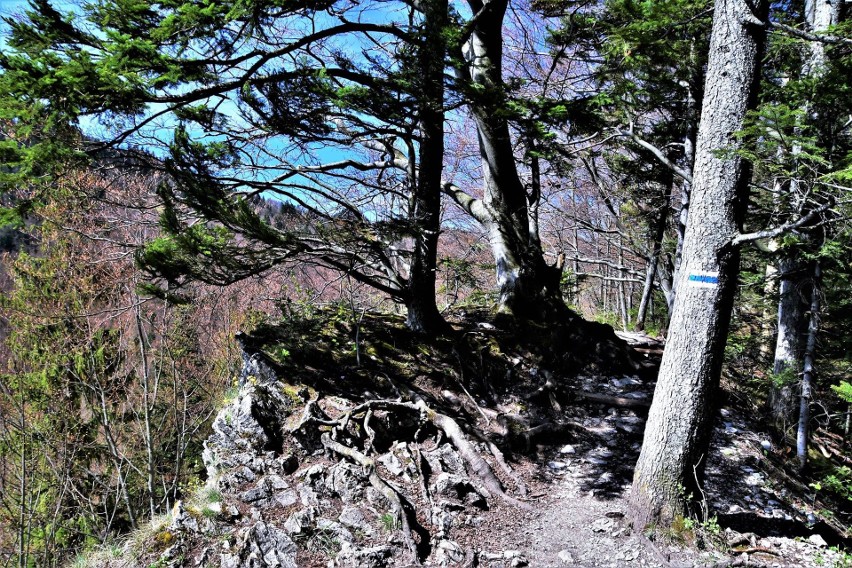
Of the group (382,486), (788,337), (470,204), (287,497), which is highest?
(470,204)

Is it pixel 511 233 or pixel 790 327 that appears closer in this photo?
pixel 790 327

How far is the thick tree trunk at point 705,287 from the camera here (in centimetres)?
351

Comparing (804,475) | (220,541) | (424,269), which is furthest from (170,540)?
(804,475)

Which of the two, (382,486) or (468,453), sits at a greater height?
(468,453)

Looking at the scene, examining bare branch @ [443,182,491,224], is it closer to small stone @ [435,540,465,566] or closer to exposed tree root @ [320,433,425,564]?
exposed tree root @ [320,433,425,564]

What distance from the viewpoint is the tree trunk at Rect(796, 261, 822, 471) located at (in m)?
5.29

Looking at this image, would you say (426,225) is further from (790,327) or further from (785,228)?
(790,327)

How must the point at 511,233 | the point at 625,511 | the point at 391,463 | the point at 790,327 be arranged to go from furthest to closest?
the point at 511,233
the point at 790,327
the point at 391,463
the point at 625,511

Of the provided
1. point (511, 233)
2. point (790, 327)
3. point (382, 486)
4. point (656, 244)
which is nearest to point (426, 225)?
point (511, 233)

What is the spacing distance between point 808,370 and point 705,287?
9.62 feet

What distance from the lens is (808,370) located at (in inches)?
210

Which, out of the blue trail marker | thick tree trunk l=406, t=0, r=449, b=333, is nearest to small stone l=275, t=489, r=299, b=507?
thick tree trunk l=406, t=0, r=449, b=333

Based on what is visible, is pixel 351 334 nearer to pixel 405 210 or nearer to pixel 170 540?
pixel 405 210

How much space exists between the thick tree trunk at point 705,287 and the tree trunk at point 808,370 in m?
2.50
